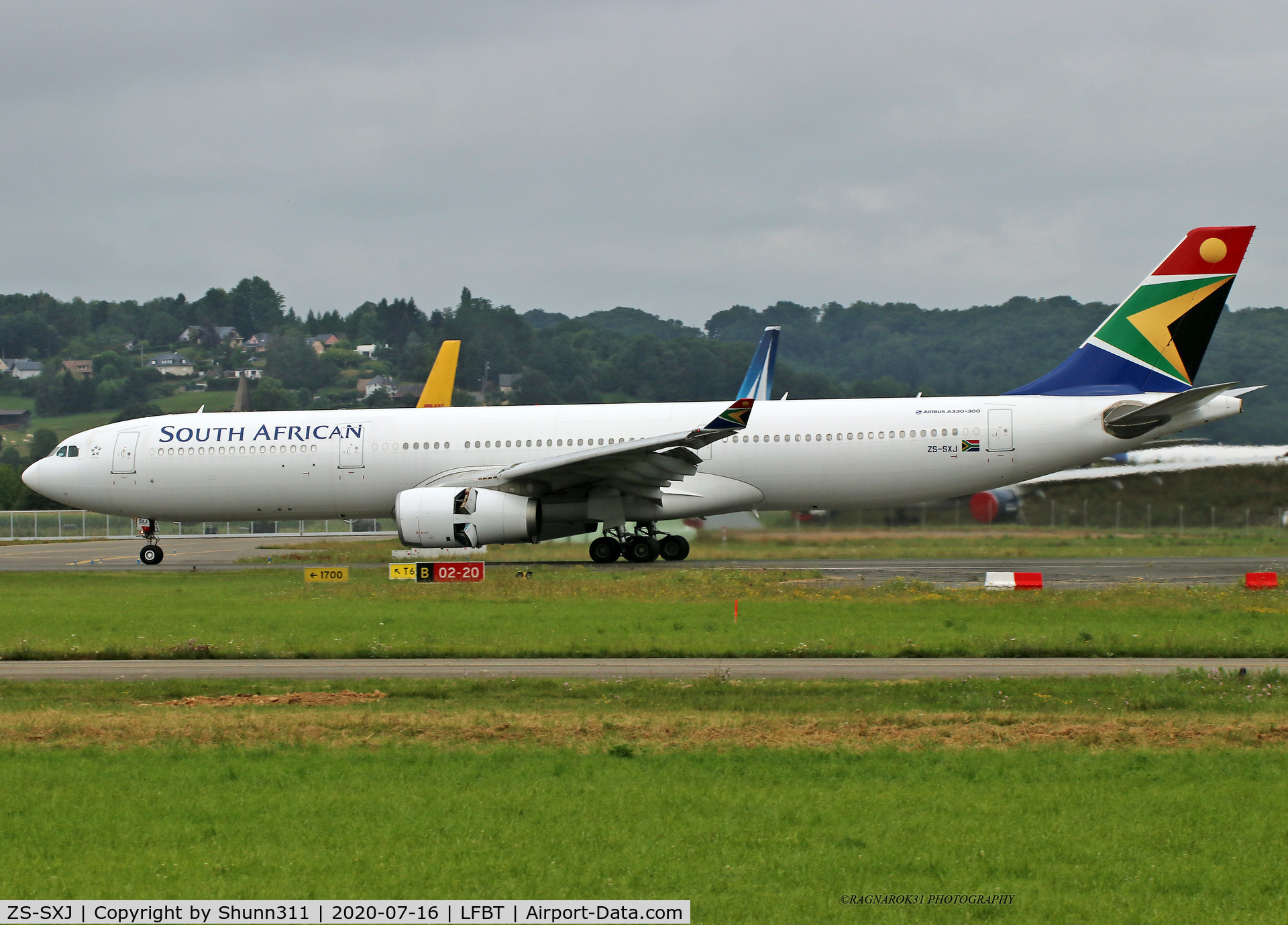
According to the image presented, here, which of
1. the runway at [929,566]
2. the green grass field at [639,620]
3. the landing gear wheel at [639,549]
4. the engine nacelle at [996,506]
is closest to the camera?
the green grass field at [639,620]

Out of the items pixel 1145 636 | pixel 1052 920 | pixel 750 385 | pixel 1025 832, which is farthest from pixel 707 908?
pixel 750 385

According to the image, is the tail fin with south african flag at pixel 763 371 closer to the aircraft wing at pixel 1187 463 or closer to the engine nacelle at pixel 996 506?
the engine nacelle at pixel 996 506

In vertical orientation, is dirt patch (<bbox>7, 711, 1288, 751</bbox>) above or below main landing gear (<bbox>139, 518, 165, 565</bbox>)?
below

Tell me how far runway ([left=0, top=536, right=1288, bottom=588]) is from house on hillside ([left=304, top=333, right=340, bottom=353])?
117036 millimetres

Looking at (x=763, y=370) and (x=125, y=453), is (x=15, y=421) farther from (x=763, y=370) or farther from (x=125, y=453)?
(x=763, y=370)

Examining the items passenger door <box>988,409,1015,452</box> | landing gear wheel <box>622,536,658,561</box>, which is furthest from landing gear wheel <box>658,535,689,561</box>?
passenger door <box>988,409,1015,452</box>

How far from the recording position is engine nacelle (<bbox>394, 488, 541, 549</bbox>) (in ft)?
83.5

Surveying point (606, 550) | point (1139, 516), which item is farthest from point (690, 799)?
point (1139, 516)

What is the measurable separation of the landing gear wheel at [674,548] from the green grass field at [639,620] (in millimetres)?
4051

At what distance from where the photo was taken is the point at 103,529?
54500 millimetres

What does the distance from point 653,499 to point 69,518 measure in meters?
36.6

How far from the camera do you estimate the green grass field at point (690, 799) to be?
21.2 feet

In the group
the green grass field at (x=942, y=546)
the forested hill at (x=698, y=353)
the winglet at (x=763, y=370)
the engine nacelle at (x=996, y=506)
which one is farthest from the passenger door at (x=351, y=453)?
the forested hill at (x=698, y=353)

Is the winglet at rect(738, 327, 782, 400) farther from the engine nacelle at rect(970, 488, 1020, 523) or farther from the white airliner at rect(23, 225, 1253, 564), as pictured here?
the white airliner at rect(23, 225, 1253, 564)
